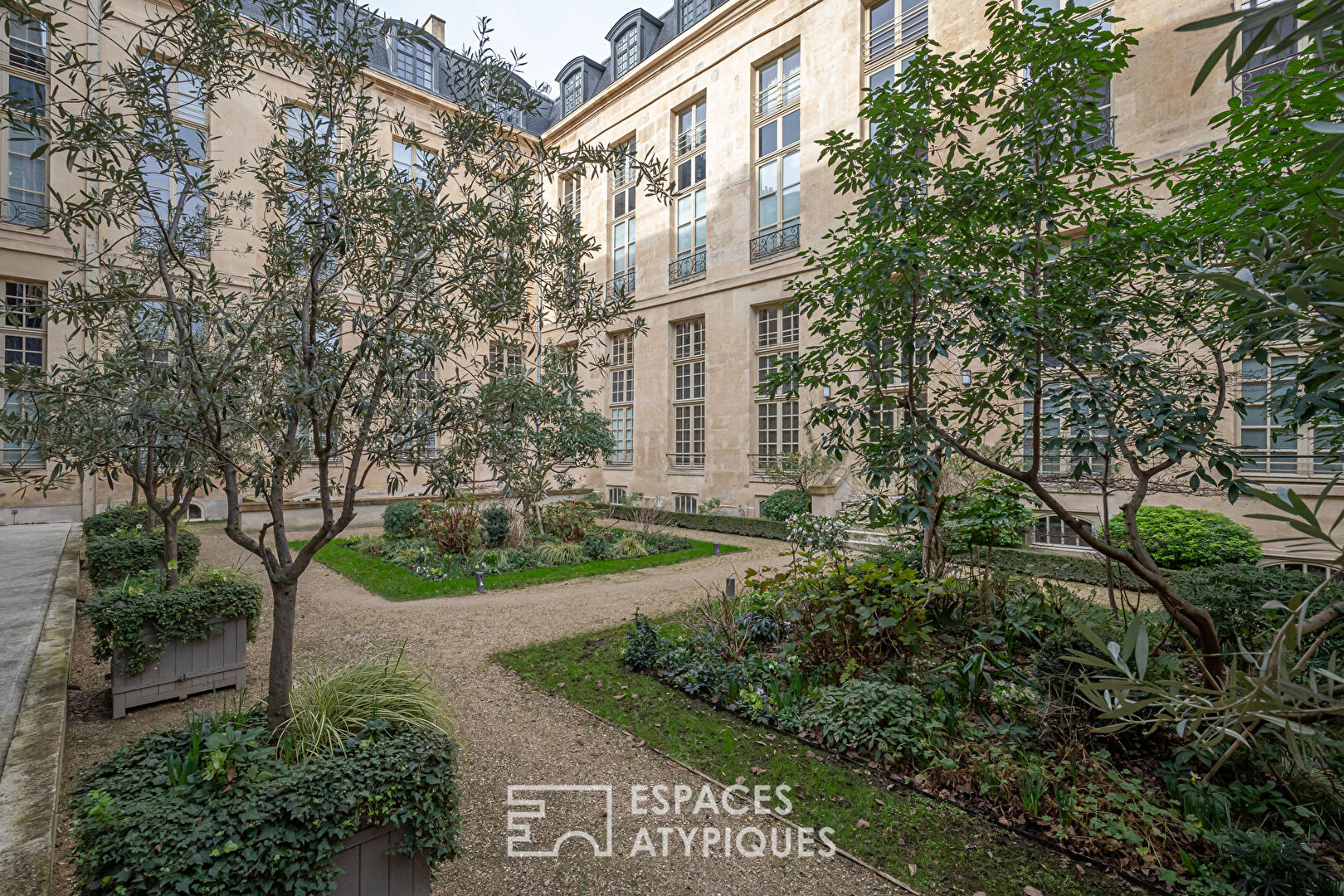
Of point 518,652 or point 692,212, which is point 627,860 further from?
point 692,212

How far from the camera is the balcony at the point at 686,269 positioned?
1862cm

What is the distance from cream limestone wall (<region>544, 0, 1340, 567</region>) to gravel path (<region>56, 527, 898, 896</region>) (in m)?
7.75

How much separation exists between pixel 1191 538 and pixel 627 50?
812 inches

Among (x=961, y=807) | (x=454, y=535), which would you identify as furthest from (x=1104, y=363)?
(x=454, y=535)

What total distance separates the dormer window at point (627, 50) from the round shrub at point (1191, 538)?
1908cm

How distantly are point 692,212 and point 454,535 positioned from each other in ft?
40.5

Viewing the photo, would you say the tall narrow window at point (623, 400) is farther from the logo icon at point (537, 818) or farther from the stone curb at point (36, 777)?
the logo icon at point (537, 818)

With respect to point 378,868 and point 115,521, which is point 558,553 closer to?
point 115,521

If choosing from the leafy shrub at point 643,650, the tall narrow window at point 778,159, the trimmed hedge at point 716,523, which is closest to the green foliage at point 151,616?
the leafy shrub at point 643,650

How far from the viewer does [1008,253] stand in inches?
173

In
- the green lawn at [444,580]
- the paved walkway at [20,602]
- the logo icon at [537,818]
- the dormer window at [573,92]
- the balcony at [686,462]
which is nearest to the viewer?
the logo icon at [537,818]

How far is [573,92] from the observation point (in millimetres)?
23141

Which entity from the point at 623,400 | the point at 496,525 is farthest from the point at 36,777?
the point at 623,400

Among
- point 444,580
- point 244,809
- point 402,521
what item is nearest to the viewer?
point 244,809
